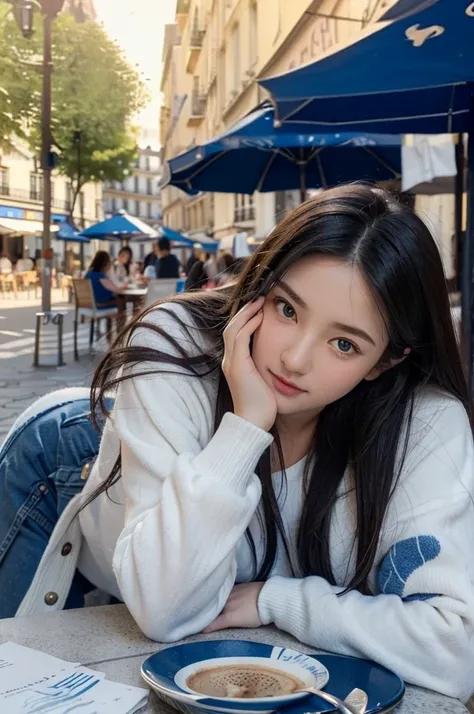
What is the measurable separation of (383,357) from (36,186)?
28.2ft

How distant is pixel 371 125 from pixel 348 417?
3804 millimetres

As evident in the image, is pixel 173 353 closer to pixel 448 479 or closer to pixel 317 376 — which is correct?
pixel 317 376

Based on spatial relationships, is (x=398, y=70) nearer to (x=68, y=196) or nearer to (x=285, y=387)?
(x=285, y=387)

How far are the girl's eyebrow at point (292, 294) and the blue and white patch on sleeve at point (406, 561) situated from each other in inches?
14.9

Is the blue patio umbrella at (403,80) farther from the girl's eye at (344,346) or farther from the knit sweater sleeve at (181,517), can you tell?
the knit sweater sleeve at (181,517)

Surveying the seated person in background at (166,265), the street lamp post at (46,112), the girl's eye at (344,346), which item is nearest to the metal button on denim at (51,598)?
the girl's eye at (344,346)

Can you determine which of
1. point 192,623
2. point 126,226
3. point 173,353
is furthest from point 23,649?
point 126,226

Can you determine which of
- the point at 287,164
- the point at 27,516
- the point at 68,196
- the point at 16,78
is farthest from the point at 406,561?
the point at 68,196

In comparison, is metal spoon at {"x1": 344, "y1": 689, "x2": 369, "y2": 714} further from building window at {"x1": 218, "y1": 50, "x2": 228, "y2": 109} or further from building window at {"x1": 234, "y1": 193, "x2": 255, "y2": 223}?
building window at {"x1": 218, "y1": 50, "x2": 228, "y2": 109}

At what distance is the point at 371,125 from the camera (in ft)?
16.4

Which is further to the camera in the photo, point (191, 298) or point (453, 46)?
point (453, 46)

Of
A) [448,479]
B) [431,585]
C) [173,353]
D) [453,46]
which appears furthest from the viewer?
[453,46]

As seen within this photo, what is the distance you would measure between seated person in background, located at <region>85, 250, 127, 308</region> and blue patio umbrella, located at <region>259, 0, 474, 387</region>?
549 cm

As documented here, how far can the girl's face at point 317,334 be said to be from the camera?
129 centimetres
